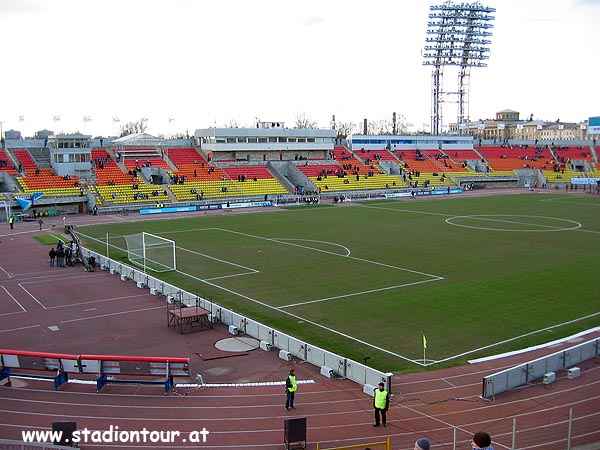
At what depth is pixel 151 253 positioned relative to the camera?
36750mm

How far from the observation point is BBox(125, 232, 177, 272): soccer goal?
1399 inches

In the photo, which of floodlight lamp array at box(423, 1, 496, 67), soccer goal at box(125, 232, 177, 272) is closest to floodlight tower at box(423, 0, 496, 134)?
floodlight lamp array at box(423, 1, 496, 67)

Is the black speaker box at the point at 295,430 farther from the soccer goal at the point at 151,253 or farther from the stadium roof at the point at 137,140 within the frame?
the stadium roof at the point at 137,140

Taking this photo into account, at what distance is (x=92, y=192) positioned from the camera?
66312mm

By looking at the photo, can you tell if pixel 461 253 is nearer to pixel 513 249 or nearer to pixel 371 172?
pixel 513 249

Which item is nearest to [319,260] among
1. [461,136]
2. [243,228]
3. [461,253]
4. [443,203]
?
[461,253]

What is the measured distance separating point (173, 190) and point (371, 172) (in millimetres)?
31656

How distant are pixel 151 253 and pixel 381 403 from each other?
81.0ft

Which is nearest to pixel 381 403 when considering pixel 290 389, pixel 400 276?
pixel 290 389

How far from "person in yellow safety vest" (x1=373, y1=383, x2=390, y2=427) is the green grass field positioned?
4.28m

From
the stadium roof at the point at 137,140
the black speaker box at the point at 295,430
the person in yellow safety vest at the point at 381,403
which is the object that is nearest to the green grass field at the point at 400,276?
the person in yellow safety vest at the point at 381,403

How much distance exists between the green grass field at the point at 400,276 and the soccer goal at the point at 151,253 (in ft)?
3.79

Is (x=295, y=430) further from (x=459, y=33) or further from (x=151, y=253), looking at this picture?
(x=459, y=33)

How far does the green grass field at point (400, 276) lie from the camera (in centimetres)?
2242
